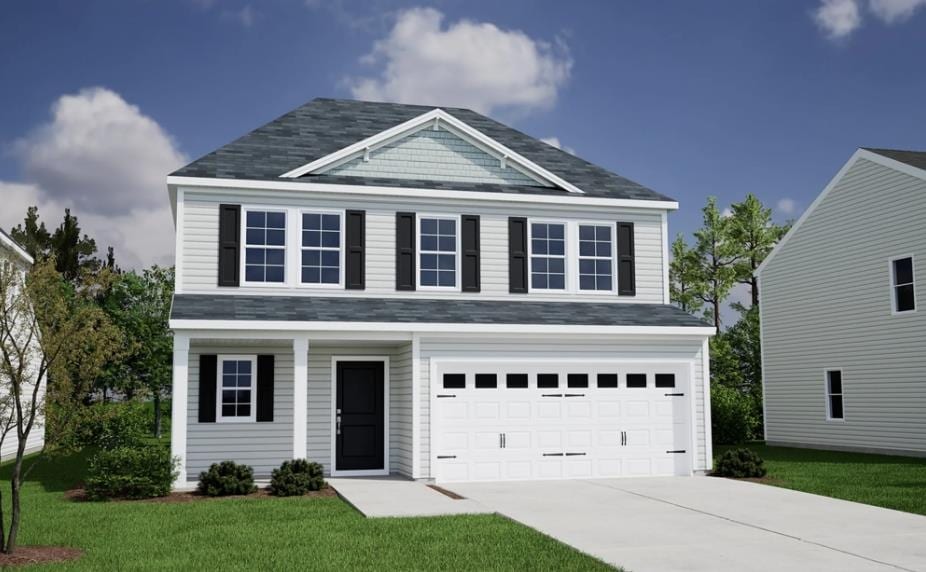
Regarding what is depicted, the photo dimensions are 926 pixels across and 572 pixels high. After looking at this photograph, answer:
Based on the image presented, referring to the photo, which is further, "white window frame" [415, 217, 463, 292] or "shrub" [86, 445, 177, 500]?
"white window frame" [415, 217, 463, 292]

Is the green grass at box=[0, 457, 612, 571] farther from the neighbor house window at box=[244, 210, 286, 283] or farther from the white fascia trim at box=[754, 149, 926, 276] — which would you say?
the white fascia trim at box=[754, 149, 926, 276]

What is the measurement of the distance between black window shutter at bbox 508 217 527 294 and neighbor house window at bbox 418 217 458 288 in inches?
48.0

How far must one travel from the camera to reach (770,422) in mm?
27859

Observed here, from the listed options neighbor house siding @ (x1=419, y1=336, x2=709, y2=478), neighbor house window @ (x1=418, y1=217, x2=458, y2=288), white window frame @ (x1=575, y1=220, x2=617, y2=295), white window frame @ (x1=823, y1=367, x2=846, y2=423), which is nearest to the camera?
neighbor house siding @ (x1=419, y1=336, x2=709, y2=478)

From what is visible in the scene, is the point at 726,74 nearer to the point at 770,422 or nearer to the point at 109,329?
the point at 770,422

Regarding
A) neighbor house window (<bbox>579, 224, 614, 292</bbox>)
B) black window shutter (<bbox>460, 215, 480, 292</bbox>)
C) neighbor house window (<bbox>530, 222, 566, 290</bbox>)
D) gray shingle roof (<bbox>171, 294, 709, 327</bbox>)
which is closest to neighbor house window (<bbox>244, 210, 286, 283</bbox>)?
gray shingle roof (<bbox>171, 294, 709, 327</bbox>)

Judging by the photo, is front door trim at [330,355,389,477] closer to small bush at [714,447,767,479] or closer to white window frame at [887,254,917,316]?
small bush at [714,447,767,479]

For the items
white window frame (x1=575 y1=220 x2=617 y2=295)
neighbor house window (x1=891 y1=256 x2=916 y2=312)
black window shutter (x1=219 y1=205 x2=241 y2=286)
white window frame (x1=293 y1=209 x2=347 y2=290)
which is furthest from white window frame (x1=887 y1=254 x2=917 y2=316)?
black window shutter (x1=219 y1=205 x2=241 y2=286)

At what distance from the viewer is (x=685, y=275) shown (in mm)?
40031

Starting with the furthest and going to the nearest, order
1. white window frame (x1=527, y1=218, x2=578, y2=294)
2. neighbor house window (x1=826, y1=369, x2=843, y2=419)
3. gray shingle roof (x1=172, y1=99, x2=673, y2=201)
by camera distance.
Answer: neighbor house window (x1=826, y1=369, x2=843, y2=419) < white window frame (x1=527, y1=218, x2=578, y2=294) < gray shingle roof (x1=172, y1=99, x2=673, y2=201)

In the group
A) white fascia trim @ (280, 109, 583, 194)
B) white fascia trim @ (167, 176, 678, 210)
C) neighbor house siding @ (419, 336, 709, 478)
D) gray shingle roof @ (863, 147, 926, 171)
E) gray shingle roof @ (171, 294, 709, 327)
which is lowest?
neighbor house siding @ (419, 336, 709, 478)

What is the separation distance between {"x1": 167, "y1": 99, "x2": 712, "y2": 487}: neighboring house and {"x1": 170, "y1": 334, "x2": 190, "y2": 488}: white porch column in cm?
5

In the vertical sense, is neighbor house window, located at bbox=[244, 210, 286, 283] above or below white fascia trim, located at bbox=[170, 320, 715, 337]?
above

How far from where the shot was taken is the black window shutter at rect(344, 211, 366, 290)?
61.2ft
